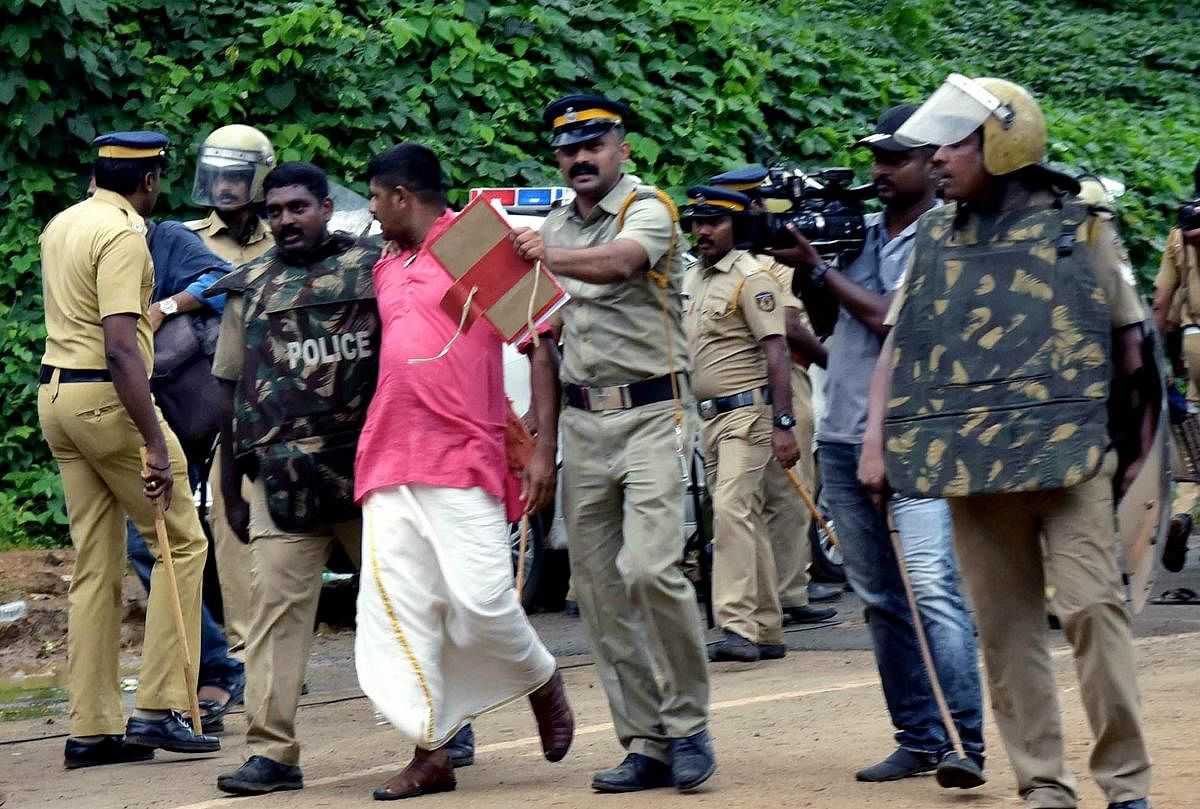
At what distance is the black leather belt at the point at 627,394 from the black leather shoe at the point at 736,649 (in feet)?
11.0

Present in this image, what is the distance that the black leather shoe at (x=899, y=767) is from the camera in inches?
244

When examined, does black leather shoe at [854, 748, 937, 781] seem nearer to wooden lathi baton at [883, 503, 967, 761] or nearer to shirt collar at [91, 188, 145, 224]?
wooden lathi baton at [883, 503, 967, 761]

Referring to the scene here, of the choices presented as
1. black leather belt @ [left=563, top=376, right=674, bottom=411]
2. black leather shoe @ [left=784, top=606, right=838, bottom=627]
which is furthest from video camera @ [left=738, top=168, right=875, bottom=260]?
black leather shoe @ [left=784, top=606, right=838, bottom=627]

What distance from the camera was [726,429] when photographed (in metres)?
10.0

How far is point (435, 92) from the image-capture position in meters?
14.0

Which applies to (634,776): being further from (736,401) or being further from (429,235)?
(736,401)

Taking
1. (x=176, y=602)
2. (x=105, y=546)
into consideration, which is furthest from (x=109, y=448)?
(x=176, y=602)

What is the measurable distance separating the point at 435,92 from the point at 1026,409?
30.8ft

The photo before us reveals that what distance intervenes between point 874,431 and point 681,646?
1036 mm

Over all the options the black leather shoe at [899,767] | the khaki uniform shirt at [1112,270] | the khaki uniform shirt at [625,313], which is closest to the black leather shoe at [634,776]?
the black leather shoe at [899,767]

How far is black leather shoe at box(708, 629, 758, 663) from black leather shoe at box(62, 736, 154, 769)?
307cm

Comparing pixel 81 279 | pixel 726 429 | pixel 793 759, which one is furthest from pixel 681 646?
pixel 726 429

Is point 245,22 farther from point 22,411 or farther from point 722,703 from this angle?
point 722,703

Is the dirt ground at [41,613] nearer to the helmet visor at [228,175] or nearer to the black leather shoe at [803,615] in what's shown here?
the helmet visor at [228,175]
